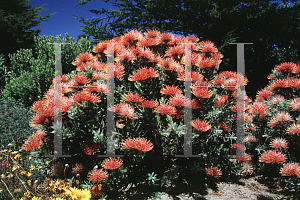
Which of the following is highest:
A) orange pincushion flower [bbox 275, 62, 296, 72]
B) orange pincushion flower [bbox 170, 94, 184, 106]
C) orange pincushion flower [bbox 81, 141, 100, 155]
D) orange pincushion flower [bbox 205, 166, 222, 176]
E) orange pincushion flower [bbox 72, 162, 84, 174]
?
orange pincushion flower [bbox 275, 62, 296, 72]

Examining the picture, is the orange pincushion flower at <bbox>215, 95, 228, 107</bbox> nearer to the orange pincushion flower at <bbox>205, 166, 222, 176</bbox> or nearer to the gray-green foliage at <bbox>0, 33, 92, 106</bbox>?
the orange pincushion flower at <bbox>205, 166, 222, 176</bbox>

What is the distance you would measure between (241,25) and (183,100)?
238 inches

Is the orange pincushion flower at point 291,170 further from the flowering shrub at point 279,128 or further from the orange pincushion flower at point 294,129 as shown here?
the orange pincushion flower at point 294,129

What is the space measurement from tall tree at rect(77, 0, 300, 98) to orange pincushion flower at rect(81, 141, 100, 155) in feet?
17.1

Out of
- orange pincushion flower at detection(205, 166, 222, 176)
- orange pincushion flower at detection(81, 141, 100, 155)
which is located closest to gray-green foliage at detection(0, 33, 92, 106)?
orange pincushion flower at detection(81, 141, 100, 155)

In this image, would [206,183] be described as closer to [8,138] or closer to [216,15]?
[8,138]

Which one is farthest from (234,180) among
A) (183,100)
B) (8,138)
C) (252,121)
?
(8,138)

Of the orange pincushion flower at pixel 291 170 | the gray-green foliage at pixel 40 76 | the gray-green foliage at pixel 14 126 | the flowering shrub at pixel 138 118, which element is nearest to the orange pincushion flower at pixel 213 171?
the flowering shrub at pixel 138 118

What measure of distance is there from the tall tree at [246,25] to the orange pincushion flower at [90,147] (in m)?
5.22

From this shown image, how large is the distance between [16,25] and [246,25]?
12380 millimetres

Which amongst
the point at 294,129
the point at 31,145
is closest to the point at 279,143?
the point at 294,129

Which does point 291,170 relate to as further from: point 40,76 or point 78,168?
point 40,76

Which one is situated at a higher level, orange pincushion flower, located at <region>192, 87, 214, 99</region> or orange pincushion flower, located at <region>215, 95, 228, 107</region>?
orange pincushion flower, located at <region>192, 87, 214, 99</region>

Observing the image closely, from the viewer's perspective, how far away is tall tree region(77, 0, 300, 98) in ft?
22.0
